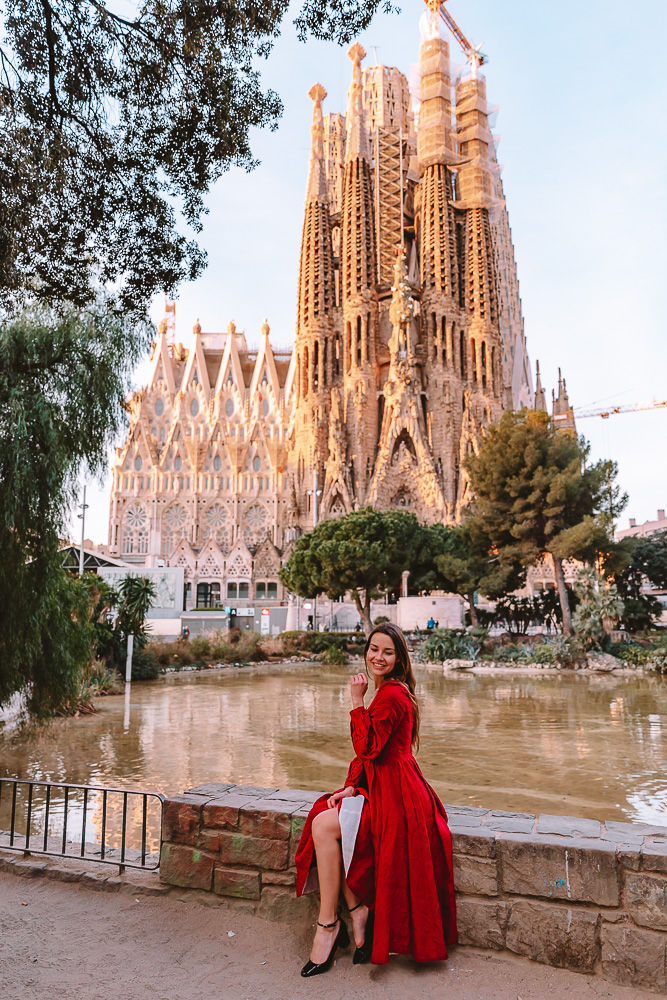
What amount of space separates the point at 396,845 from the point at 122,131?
565 cm

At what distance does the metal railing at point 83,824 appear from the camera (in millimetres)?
3889

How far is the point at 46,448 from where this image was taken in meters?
6.77

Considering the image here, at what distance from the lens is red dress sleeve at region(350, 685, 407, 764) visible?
114 inches

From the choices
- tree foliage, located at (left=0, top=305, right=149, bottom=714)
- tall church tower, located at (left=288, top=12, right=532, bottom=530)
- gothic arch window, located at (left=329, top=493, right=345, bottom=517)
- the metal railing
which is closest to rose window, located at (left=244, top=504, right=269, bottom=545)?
tall church tower, located at (left=288, top=12, right=532, bottom=530)

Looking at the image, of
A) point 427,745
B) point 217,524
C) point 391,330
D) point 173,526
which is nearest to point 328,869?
point 427,745

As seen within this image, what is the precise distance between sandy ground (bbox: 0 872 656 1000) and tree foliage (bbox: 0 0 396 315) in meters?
4.76

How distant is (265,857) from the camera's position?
3.29 meters

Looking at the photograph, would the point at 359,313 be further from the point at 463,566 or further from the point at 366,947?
the point at 366,947

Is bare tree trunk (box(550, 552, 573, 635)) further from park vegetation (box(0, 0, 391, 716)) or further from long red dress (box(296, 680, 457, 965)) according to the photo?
long red dress (box(296, 680, 457, 965))

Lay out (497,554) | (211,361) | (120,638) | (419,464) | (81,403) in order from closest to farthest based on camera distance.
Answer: (81,403) → (120,638) → (497,554) → (419,464) → (211,361)

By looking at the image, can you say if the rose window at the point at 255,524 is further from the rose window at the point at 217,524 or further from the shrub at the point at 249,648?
the shrub at the point at 249,648

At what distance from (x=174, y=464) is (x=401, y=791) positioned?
56.4 m

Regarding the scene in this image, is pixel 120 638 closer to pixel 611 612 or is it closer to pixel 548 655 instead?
pixel 548 655

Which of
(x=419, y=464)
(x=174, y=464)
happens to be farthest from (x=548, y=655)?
(x=174, y=464)
